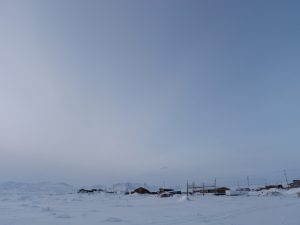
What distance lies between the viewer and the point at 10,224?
17.3 meters

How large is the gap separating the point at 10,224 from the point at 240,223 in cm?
1248

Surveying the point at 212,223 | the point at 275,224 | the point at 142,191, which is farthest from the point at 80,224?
the point at 142,191

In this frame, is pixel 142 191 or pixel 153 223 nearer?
pixel 153 223

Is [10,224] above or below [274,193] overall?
below

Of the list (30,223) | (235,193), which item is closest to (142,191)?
(235,193)

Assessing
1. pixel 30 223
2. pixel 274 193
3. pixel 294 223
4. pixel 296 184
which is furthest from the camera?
pixel 296 184

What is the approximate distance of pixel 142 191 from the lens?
9844 cm

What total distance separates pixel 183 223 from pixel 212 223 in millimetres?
1522

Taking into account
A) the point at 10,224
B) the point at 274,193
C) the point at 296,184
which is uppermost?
the point at 296,184

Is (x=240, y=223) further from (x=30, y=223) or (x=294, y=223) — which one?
(x=30, y=223)

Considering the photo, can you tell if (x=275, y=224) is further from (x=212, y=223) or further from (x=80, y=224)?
(x=80, y=224)

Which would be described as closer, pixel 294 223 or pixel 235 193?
pixel 294 223

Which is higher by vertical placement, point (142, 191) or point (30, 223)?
point (142, 191)

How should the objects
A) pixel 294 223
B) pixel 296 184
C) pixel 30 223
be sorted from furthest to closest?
pixel 296 184, pixel 30 223, pixel 294 223
